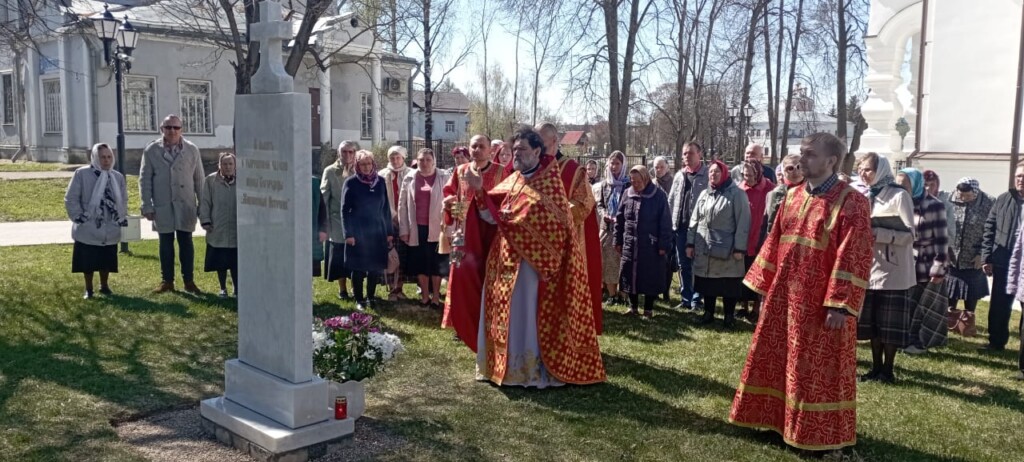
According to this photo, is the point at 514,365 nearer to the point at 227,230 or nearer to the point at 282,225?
the point at 282,225

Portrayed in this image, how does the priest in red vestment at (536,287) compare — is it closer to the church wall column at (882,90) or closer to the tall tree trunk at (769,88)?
the church wall column at (882,90)

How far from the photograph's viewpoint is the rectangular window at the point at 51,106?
26.2 metres

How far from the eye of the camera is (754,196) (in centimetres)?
943

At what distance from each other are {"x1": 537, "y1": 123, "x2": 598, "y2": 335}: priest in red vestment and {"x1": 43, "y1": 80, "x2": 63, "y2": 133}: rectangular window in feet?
79.1

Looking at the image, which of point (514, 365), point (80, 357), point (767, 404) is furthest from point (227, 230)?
point (767, 404)

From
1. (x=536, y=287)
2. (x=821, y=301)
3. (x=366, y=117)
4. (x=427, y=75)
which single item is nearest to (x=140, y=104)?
(x=366, y=117)

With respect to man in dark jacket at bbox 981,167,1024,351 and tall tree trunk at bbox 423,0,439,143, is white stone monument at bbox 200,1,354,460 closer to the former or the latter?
man in dark jacket at bbox 981,167,1024,351

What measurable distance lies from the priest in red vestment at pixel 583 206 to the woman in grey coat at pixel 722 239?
7.55ft

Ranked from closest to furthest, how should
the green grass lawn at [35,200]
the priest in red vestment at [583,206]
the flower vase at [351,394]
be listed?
Result: the flower vase at [351,394], the priest in red vestment at [583,206], the green grass lawn at [35,200]

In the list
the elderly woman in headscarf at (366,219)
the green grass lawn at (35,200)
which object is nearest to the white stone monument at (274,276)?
the elderly woman in headscarf at (366,219)

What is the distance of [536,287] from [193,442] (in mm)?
2638

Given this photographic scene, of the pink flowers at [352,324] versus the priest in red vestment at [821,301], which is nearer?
the priest in red vestment at [821,301]

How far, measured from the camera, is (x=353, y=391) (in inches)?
214

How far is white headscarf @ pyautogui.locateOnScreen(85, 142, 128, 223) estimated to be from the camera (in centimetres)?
931
